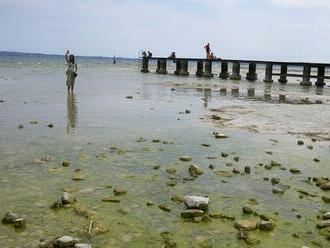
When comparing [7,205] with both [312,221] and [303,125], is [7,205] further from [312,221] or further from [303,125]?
[303,125]

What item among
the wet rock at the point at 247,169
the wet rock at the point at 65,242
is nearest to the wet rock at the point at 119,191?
the wet rock at the point at 65,242

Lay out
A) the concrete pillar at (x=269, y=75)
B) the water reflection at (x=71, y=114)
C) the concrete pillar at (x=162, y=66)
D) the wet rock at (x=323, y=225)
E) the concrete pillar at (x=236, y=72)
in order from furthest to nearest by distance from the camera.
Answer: the concrete pillar at (x=162, y=66), the concrete pillar at (x=236, y=72), the concrete pillar at (x=269, y=75), the water reflection at (x=71, y=114), the wet rock at (x=323, y=225)

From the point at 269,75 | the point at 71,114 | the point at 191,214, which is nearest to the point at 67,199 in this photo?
the point at 191,214

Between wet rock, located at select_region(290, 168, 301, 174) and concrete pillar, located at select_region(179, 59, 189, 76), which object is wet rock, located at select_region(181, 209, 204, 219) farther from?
concrete pillar, located at select_region(179, 59, 189, 76)

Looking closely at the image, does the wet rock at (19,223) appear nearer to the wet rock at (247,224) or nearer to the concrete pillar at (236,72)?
the wet rock at (247,224)

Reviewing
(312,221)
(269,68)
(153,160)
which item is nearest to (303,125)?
(153,160)

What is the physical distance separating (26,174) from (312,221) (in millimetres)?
5089

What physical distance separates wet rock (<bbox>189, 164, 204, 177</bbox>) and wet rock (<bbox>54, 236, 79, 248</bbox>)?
3.78m

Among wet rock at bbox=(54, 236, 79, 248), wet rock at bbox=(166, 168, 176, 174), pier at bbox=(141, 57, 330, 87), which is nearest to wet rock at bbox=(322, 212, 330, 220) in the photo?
wet rock at bbox=(166, 168, 176, 174)

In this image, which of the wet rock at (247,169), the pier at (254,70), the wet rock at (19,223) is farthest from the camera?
the pier at (254,70)

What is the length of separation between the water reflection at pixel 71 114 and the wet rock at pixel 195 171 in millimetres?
5345

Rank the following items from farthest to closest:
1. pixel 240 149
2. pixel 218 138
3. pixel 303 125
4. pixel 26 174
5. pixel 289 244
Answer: pixel 303 125
pixel 218 138
pixel 240 149
pixel 26 174
pixel 289 244

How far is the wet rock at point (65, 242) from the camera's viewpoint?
5.45 meters

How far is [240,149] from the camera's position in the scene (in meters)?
11.5
